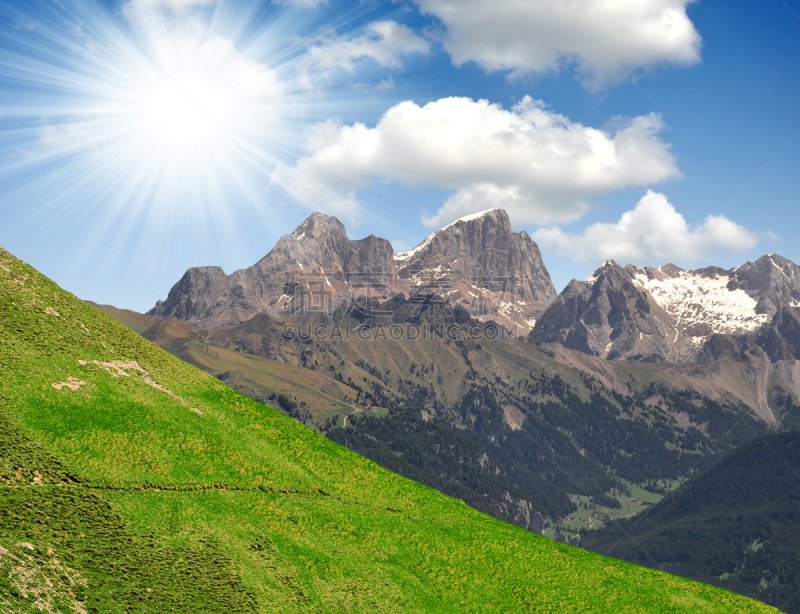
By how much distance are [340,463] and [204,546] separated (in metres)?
22.6

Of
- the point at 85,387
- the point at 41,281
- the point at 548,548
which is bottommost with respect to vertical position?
the point at 548,548

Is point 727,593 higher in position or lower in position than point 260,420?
lower

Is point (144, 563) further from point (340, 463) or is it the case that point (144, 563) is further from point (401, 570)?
point (340, 463)

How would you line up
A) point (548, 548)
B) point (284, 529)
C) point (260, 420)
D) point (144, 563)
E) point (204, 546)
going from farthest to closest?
1. point (260, 420)
2. point (548, 548)
3. point (284, 529)
4. point (204, 546)
5. point (144, 563)

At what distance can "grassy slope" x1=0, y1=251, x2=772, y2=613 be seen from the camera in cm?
4125

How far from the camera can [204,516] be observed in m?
49.8

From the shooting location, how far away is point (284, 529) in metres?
52.3

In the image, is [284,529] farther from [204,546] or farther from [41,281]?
[41,281]

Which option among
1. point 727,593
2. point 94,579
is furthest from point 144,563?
point 727,593

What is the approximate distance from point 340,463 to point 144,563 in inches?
1088

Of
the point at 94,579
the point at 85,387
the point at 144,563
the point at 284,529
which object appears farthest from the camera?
the point at 85,387

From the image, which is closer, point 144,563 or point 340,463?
point 144,563

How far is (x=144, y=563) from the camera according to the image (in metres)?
42.2

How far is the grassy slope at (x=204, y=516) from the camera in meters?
41.2
